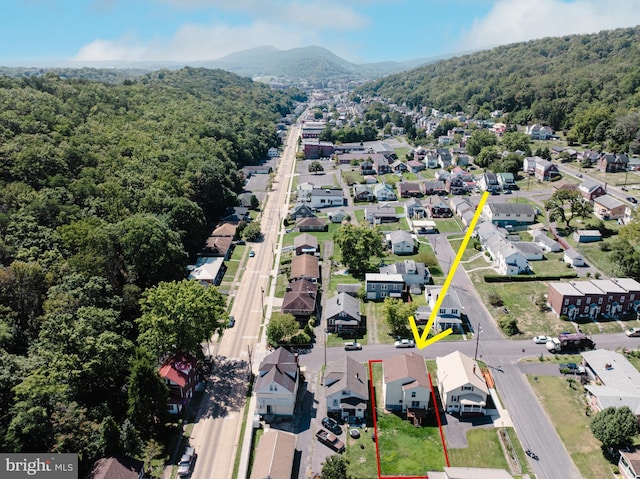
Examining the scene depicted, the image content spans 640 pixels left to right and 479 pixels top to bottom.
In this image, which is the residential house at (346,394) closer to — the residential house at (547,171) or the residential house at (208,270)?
the residential house at (208,270)

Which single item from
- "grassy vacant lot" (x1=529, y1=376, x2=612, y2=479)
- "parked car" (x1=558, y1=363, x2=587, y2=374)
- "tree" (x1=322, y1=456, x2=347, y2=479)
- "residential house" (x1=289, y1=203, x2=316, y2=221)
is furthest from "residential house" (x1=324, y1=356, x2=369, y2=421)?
"residential house" (x1=289, y1=203, x2=316, y2=221)

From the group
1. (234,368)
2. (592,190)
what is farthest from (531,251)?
(234,368)

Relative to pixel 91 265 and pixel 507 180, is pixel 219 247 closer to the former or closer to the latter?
pixel 91 265

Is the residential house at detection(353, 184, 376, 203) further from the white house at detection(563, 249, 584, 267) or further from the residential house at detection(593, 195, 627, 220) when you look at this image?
the residential house at detection(593, 195, 627, 220)

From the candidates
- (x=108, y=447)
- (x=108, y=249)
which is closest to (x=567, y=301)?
(x=108, y=447)

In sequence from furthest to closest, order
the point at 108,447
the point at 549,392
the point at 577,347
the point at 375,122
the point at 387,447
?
the point at 375,122
the point at 577,347
the point at 549,392
the point at 387,447
the point at 108,447

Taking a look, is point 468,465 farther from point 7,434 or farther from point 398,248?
point 398,248
